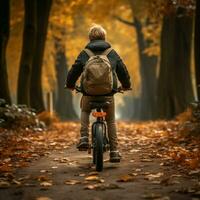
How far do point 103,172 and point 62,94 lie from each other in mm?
26184

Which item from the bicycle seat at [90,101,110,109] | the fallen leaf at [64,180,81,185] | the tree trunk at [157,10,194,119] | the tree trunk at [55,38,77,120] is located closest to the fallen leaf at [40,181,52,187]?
the fallen leaf at [64,180,81,185]

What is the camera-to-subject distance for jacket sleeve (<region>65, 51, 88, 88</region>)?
8633 mm

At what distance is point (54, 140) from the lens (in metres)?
14.3

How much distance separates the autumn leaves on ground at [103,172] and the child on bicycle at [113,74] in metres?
0.47

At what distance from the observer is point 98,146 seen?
8.30 meters

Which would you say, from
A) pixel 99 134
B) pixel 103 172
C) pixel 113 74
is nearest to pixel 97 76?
pixel 113 74

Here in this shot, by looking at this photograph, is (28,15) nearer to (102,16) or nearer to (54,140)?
(54,140)

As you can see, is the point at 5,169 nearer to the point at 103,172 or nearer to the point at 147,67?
the point at 103,172

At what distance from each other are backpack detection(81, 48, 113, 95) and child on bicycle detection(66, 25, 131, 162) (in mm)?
128

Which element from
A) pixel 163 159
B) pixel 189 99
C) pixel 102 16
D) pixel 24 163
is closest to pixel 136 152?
pixel 163 159

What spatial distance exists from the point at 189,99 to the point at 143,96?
15.6 m

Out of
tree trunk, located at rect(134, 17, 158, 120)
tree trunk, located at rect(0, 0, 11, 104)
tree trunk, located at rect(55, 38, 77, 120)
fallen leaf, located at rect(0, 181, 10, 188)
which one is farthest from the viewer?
tree trunk, located at rect(55, 38, 77, 120)

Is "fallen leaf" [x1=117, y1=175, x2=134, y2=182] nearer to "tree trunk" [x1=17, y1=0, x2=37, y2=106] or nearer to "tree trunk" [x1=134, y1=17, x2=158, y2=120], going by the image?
"tree trunk" [x1=17, y1=0, x2=37, y2=106]

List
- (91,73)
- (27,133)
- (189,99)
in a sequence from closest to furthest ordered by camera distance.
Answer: (91,73), (27,133), (189,99)
